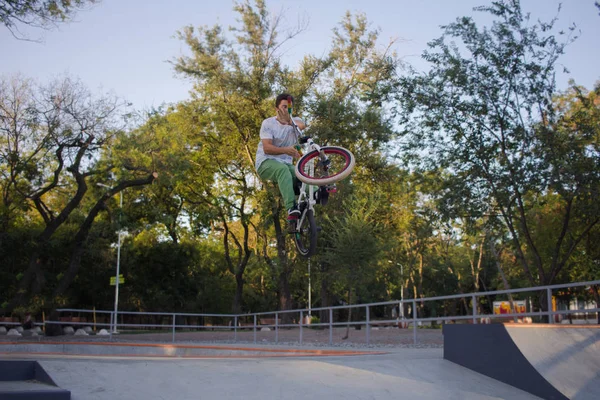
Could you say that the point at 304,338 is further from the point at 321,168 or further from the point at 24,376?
the point at 24,376

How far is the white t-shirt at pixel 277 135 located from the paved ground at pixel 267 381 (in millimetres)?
3042

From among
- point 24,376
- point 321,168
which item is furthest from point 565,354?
point 24,376

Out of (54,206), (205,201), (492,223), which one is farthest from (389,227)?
(54,206)

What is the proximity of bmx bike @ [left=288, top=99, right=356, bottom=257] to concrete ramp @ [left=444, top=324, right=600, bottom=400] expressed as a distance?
2.81 metres

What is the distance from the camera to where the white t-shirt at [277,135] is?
839 cm

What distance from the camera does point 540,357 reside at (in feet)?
23.5

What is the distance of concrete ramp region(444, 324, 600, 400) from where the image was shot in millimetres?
6785

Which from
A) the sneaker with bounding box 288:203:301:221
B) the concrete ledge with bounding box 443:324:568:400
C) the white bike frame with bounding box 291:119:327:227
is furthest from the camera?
the sneaker with bounding box 288:203:301:221

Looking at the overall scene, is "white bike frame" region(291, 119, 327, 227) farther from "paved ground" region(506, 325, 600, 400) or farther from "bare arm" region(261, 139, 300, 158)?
"paved ground" region(506, 325, 600, 400)

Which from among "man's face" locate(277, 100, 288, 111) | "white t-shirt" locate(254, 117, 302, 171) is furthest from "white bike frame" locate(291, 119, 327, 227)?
"man's face" locate(277, 100, 288, 111)

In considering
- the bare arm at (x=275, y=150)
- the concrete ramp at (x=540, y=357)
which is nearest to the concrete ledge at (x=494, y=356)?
the concrete ramp at (x=540, y=357)

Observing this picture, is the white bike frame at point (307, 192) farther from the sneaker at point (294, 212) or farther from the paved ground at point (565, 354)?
the paved ground at point (565, 354)

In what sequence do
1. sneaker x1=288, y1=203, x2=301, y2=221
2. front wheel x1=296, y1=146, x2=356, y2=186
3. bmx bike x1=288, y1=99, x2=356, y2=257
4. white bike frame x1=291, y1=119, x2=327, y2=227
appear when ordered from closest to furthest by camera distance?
front wheel x1=296, y1=146, x2=356, y2=186 → bmx bike x1=288, y1=99, x2=356, y2=257 → white bike frame x1=291, y1=119, x2=327, y2=227 → sneaker x1=288, y1=203, x2=301, y2=221

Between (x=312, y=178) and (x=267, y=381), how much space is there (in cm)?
277
